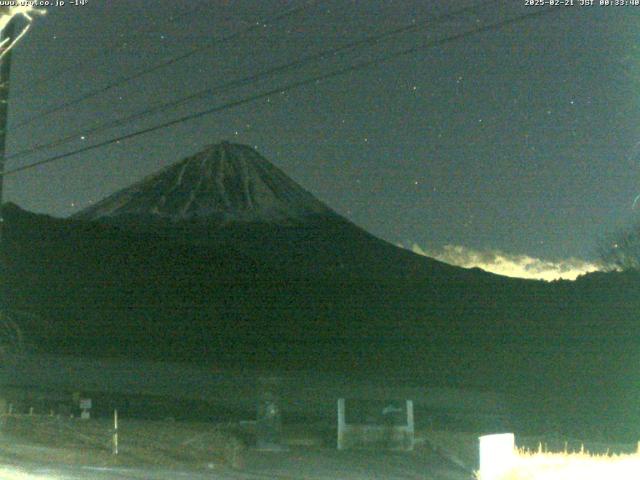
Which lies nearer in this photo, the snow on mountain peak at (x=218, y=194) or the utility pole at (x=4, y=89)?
the utility pole at (x=4, y=89)

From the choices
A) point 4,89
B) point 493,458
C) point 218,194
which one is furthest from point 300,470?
point 218,194

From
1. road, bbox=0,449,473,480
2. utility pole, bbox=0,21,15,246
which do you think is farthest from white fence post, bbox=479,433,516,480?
utility pole, bbox=0,21,15,246

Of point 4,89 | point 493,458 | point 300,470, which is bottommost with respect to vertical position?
point 300,470

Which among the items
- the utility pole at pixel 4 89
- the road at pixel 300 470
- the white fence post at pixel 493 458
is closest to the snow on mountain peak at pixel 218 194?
the road at pixel 300 470

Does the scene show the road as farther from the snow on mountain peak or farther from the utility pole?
the snow on mountain peak

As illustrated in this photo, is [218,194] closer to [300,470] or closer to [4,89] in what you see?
[4,89]

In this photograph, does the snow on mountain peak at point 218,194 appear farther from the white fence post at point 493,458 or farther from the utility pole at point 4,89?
the white fence post at point 493,458

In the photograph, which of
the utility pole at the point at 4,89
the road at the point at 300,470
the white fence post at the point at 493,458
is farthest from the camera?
the utility pole at the point at 4,89

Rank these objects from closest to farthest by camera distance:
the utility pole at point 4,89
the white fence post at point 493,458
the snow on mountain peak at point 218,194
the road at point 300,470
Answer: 1. the road at point 300,470
2. the white fence post at point 493,458
3. the utility pole at point 4,89
4. the snow on mountain peak at point 218,194

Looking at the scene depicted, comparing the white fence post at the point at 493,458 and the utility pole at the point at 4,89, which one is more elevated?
the utility pole at the point at 4,89

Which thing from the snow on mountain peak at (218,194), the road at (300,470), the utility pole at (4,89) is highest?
the snow on mountain peak at (218,194)
